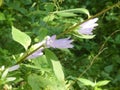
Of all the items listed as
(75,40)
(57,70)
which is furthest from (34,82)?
(75,40)

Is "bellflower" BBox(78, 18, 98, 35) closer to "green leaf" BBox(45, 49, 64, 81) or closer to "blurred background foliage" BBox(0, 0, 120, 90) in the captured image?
"green leaf" BBox(45, 49, 64, 81)

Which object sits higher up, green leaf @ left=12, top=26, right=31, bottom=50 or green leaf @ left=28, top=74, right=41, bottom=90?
green leaf @ left=12, top=26, right=31, bottom=50

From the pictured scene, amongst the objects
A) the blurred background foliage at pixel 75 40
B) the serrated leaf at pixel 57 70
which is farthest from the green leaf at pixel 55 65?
the blurred background foliage at pixel 75 40

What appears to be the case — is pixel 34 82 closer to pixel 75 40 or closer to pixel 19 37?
pixel 19 37

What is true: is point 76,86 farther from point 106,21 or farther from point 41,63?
point 41,63

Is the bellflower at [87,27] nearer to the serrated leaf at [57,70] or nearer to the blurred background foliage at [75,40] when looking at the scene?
the serrated leaf at [57,70]

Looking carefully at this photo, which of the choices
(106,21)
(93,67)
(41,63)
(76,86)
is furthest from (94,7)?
(41,63)

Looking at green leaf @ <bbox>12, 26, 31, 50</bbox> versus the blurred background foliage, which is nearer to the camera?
green leaf @ <bbox>12, 26, 31, 50</bbox>

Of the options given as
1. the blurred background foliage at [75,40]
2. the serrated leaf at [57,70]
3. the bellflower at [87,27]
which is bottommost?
the blurred background foliage at [75,40]

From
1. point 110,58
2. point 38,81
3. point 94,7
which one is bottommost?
point 110,58

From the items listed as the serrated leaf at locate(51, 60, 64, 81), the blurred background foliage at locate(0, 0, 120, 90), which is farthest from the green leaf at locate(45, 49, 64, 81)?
the blurred background foliage at locate(0, 0, 120, 90)

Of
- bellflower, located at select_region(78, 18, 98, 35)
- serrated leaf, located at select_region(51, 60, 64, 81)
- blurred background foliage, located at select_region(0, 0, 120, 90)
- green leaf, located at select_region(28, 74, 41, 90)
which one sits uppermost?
bellflower, located at select_region(78, 18, 98, 35)
